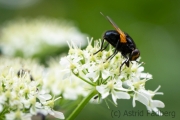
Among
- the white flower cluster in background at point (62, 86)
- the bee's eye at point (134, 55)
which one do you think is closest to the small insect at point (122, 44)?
the bee's eye at point (134, 55)

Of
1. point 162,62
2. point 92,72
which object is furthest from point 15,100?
point 162,62

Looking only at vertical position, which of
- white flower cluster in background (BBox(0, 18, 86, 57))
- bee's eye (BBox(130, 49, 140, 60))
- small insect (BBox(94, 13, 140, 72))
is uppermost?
white flower cluster in background (BBox(0, 18, 86, 57))

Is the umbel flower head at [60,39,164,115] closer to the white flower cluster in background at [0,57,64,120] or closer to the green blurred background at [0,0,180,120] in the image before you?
the white flower cluster in background at [0,57,64,120]

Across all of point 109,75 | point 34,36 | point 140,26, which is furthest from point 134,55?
point 140,26

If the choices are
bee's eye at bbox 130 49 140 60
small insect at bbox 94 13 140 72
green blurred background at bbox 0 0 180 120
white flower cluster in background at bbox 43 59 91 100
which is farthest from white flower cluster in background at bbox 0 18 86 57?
bee's eye at bbox 130 49 140 60

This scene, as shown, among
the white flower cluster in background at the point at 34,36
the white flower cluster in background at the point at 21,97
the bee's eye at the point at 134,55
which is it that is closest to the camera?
the white flower cluster in background at the point at 21,97

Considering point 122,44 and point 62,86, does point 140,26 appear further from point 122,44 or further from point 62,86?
point 122,44

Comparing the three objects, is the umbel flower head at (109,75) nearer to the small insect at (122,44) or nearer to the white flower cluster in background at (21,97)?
the small insect at (122,44)
